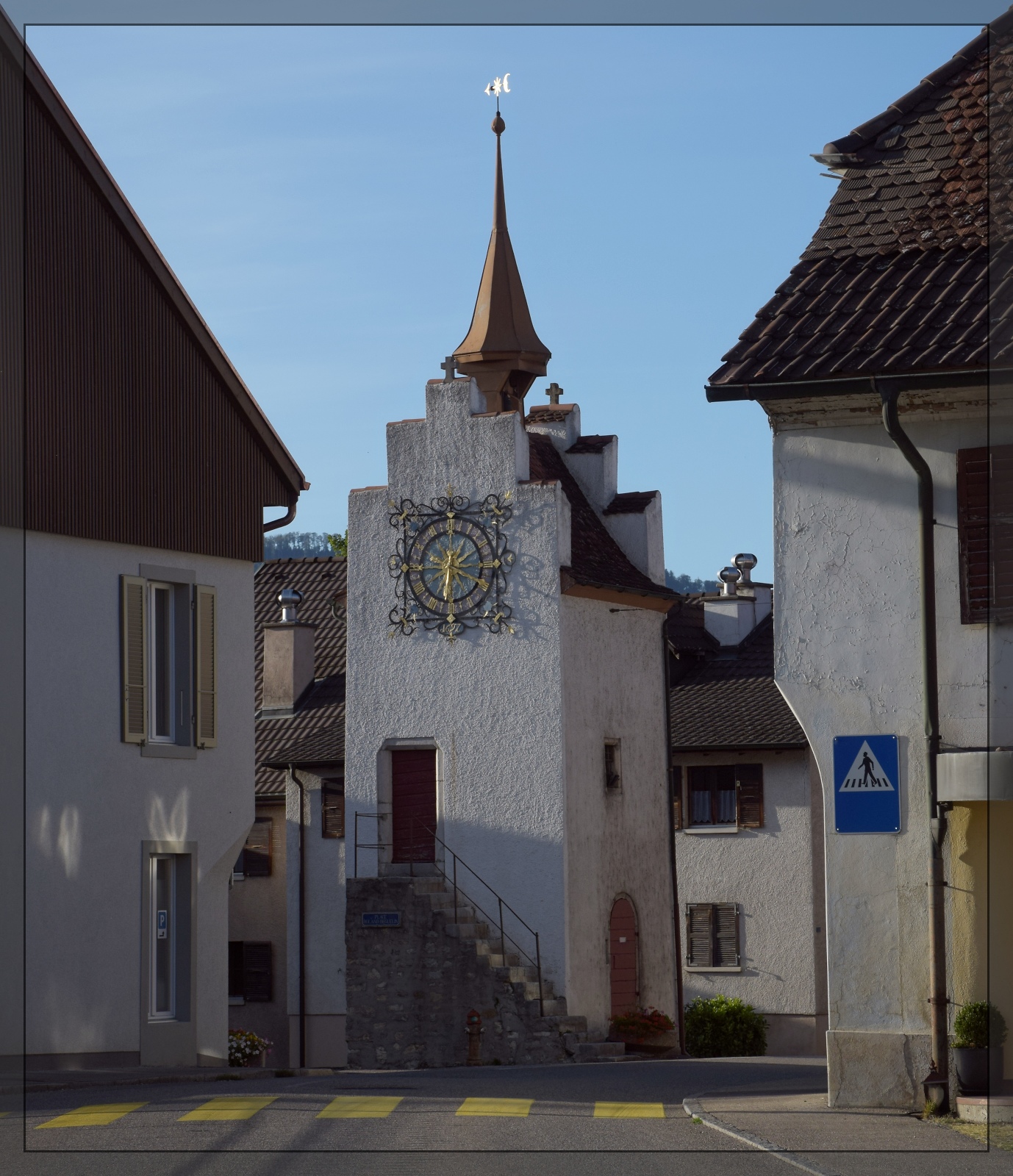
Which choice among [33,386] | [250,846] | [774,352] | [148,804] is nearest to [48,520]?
[33,386]

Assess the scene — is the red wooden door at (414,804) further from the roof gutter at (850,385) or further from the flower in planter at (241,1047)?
the roof gutter at (850,385)

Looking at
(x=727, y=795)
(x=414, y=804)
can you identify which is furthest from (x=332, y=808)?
(x=727, y=795)

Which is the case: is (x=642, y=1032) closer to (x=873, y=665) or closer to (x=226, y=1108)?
(x=226, y=1108)

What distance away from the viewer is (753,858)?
40.3 m

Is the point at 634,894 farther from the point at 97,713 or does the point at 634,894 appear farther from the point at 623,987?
the point at 97,713

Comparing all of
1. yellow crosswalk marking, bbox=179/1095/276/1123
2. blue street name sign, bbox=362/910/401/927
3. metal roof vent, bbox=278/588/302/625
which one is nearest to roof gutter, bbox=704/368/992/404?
yellow crosswalk marking, bbox=179/1095/276/1123

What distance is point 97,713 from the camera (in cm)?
2153

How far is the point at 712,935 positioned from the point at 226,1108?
2620 cm

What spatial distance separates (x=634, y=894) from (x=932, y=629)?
20.9 meters

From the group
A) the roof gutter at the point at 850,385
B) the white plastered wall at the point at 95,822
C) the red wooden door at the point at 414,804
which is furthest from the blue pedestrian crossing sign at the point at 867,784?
the red wooden door at the point at 414,804

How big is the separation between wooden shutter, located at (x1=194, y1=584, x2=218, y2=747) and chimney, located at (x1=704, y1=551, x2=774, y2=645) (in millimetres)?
22892

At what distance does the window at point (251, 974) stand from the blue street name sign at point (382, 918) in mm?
7563

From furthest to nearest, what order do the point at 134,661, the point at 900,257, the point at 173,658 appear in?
the point at 173,658
the point at 134,661
the point at 900,257

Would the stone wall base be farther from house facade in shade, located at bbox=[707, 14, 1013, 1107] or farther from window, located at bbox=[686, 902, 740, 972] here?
window, located at bbox=[686, 902, 740, 972]
